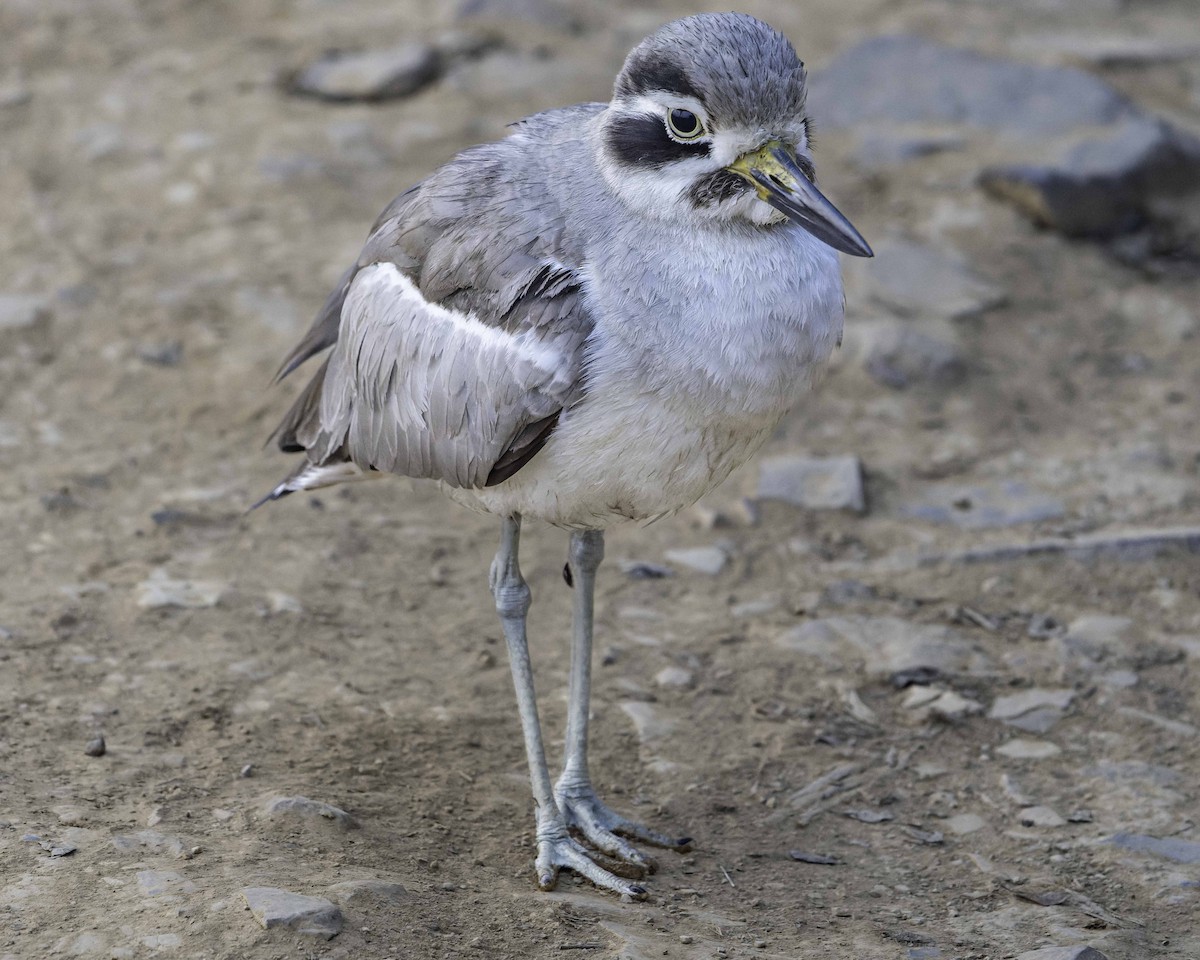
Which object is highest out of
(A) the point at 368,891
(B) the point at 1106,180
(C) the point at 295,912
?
(B) the point at 1106,180

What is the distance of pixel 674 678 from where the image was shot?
231 inches

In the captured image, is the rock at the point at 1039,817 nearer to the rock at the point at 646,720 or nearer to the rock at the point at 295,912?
the rock at the point at 646,720

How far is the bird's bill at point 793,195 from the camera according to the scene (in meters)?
4.16

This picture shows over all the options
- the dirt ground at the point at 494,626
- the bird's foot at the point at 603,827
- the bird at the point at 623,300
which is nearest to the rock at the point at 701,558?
the dirt ground at the point at 494,626

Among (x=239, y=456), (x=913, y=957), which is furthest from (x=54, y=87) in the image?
(x=913, y=957)

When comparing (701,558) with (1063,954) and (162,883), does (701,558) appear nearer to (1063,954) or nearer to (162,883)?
(1063,954)

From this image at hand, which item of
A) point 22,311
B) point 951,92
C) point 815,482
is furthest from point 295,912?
point 951,92

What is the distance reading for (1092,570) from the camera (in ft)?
21.4

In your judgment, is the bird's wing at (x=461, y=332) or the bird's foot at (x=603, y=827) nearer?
the bird's wing at (x=461, y=332)

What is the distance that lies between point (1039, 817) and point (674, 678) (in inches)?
58.6

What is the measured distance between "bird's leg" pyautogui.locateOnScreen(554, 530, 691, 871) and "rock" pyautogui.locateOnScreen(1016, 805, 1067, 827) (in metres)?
1.21

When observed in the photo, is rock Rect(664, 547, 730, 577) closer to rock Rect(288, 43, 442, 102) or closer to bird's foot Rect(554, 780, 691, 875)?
bird's foot Rect(554, 780, 691, 875)

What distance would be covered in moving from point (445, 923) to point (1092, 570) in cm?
358

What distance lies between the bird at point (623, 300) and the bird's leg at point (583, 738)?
0.44ft
